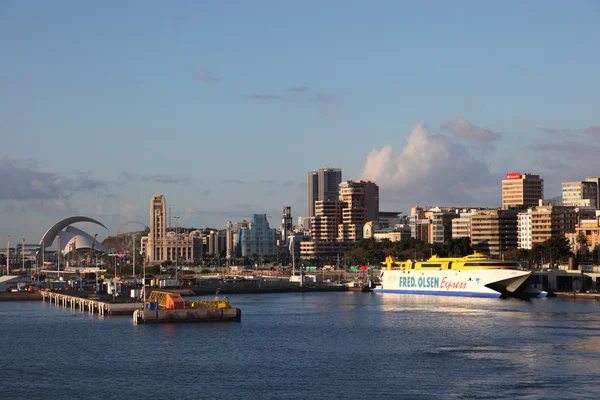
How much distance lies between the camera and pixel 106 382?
5072 centimetres

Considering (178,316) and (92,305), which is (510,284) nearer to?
(178,316)

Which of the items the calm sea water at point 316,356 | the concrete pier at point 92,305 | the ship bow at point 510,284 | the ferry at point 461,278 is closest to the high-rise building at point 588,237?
the ferry at point 461,278

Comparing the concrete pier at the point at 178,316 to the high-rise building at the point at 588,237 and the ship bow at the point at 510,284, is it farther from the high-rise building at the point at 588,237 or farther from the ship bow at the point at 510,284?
the high-rise building at the point at 588,237

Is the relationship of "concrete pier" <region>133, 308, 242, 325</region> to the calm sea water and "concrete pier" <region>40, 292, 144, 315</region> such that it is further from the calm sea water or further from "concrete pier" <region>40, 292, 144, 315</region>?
"concrete pier" <region>40, 292, 144, 315</region>

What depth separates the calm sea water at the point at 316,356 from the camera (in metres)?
47.9

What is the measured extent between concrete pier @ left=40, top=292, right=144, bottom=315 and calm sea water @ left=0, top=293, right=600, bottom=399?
2555mm

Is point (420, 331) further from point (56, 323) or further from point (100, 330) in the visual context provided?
point (56, 323)

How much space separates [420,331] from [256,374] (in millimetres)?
23176

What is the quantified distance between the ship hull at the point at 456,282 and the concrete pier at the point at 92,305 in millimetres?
40428

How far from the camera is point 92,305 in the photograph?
10100cm

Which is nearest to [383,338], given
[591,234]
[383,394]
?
[383,394]

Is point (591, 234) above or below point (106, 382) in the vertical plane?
above

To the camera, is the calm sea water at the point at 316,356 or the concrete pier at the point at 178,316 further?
the concrete pier at the point at 178,316

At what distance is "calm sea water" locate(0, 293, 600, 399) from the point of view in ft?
157
